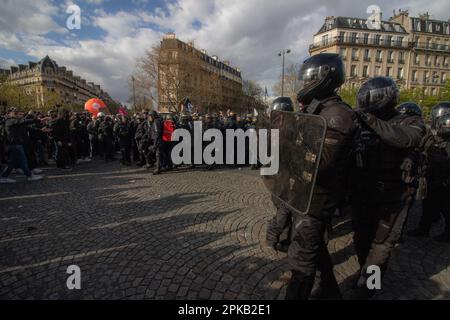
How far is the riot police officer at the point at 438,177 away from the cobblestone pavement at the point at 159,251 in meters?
0.30

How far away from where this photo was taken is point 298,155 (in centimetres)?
181

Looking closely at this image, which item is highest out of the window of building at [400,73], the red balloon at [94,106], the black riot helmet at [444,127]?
the window of building at [400,73]

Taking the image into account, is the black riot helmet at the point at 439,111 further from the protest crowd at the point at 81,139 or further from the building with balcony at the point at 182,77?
the building with balcony at the point at 182,77

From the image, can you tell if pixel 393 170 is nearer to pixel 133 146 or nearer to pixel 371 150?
pixel 371 150

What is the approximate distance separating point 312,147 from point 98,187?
19.6ft

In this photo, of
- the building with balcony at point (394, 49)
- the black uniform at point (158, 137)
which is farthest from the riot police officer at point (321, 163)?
the building with balcony at point (394, 49)

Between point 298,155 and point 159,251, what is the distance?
2289 mm

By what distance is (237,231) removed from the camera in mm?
3744

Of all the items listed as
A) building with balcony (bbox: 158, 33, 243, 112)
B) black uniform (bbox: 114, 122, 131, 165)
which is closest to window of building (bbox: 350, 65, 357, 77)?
building with balcony (bbox: 158, 33, 243, 112)

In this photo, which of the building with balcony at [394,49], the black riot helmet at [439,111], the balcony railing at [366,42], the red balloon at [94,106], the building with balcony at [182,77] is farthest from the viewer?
the building with balcony at [394,49]

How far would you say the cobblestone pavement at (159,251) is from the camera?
2453 mm

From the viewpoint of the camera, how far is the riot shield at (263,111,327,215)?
1.67 m

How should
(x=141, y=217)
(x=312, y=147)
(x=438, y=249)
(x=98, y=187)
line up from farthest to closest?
(x=98, y=187) < (x=141, y=217) < (x=438, y=249) < (x=312, y=147)

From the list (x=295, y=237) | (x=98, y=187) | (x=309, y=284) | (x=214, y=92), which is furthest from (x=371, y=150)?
(x=214, y=92)
